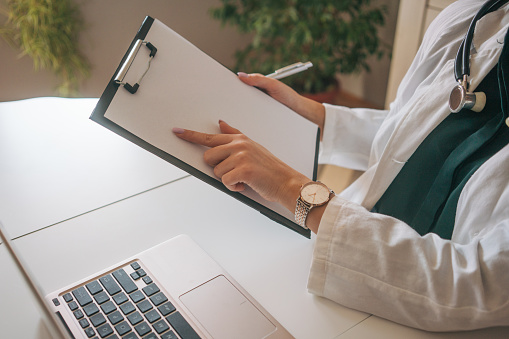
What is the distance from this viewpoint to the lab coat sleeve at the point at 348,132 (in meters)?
1.06

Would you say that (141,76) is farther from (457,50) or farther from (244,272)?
(457,50)

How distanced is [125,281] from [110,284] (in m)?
0.02

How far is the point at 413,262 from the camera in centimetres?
62

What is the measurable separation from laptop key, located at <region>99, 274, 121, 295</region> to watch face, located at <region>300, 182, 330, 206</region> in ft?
0.98

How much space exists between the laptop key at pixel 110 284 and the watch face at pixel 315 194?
0.98ft

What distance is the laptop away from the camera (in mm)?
575

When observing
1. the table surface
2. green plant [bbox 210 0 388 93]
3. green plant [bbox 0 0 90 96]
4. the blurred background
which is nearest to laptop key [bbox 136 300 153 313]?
the table surface

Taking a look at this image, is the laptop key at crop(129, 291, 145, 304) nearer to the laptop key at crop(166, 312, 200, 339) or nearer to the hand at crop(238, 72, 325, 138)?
the laptop key at crop(166, 312, 200, 339)

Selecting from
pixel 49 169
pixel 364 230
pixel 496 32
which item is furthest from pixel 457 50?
pixel 49 169

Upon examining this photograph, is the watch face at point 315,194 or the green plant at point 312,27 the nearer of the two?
the watch face at point 315,194

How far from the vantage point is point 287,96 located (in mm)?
993

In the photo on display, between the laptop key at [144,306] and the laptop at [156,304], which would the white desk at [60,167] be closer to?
the laptop at [156,304]

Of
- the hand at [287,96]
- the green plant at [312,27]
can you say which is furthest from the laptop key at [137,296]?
the green plant at [312,27]

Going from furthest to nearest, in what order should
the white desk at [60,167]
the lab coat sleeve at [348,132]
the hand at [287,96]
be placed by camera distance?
the lab coat sleeve at [348,132], the hand at [287,96], the white desk at [60,167]
